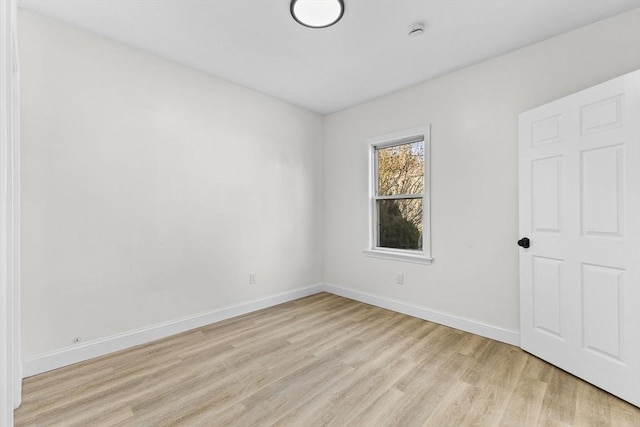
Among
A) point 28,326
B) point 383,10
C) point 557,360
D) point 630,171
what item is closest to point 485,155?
point 630,171

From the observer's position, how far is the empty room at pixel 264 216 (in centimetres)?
187

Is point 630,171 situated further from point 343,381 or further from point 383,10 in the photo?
point 343,381

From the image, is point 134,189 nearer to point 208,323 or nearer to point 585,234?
point 208,323

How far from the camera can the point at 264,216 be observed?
3652 mm

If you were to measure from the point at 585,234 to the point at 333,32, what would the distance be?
2.46 m

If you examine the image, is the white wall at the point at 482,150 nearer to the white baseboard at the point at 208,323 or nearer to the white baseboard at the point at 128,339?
the white baseboard at the point at 208,323

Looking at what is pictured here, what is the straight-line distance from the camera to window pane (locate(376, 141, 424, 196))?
3492mm

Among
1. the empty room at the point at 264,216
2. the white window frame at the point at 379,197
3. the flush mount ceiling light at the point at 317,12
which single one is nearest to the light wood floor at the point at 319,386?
the empty room at the point at 264,216

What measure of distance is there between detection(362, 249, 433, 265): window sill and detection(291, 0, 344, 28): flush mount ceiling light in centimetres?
249

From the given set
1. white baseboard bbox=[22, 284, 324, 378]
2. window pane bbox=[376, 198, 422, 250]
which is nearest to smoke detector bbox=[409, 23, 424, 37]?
window pane bbox=[376, 198, 422, 250]

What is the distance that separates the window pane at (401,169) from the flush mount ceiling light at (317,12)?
1799 millimetres

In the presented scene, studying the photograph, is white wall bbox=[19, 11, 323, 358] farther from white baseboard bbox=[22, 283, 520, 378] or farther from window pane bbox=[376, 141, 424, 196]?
window pane bbox=[376, 141, 424, 196]

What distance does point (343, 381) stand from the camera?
6.82 feet

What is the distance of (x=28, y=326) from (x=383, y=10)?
350 cm
